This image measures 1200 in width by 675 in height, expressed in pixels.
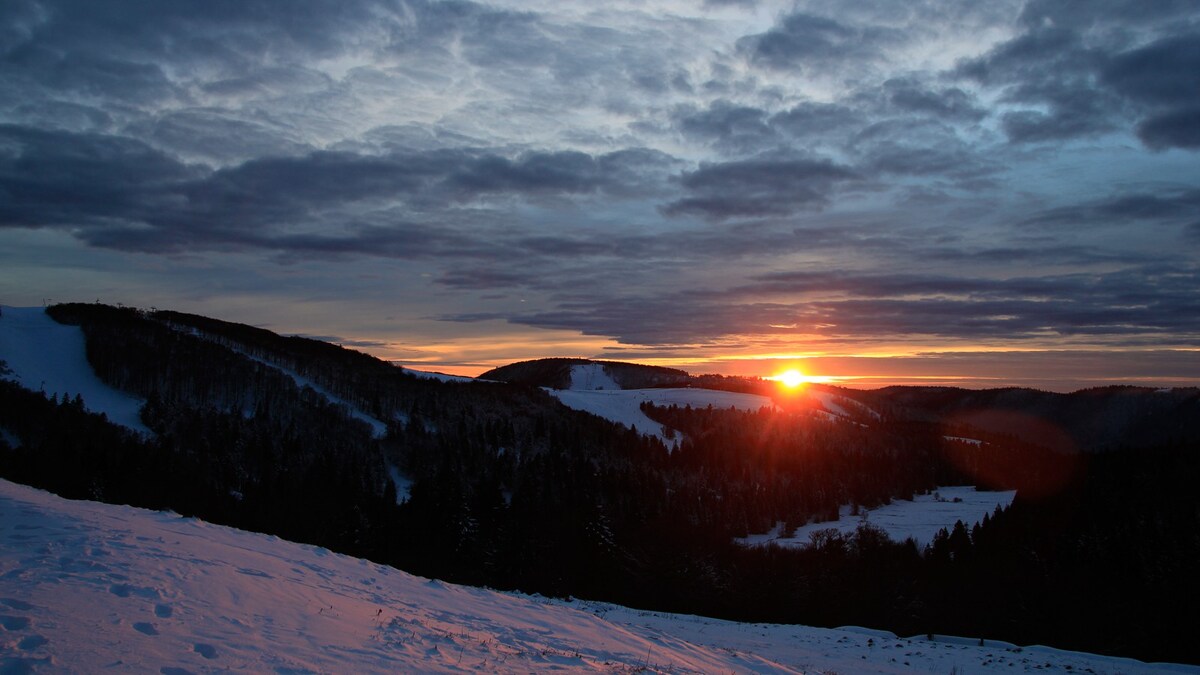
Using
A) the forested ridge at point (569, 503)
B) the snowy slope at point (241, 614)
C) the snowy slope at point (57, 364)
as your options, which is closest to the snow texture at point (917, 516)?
the forested ridge at point (569, 503)

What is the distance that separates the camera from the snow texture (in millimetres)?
107062

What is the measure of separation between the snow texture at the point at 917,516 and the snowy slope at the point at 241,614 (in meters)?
84.4

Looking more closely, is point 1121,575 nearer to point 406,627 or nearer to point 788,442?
point 406,627

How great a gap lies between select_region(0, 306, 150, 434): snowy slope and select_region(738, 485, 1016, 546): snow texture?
96173mm

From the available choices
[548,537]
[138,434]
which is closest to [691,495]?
[548,537]

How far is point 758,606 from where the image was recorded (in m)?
68.1

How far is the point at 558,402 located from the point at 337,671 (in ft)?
533

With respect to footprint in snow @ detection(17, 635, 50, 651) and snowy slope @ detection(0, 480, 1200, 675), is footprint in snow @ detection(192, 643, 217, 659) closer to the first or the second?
snowy slope @ detection(0, 480, 1200, 675)

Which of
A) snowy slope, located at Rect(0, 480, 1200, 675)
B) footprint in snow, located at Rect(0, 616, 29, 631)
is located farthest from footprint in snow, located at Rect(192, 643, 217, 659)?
footprint in snow, located at Rect(0, 616, 29, 631)

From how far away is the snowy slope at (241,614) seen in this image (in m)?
9.64

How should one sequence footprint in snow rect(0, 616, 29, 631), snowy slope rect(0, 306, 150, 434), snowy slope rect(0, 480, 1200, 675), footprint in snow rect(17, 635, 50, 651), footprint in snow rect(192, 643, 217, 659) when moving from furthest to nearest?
snowy slope rect(0, 306, 150, 434) → footprint in snow rect(192, 643, 217, 659) → snowy slope rect(0, 480, 1200, 675) → footprint in snow rect(0, 616, 29, 631) → footprint in snow rect(17, 635, 50, 651)

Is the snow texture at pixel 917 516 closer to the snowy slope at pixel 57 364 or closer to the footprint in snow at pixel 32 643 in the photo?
the footprint in snow at pixel 32 643

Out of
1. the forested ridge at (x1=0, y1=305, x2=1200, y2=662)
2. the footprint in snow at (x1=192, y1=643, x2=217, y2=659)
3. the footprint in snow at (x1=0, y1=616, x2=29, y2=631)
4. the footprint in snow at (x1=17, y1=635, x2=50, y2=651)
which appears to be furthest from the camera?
the forested ridge at (x1=0, y1=305, x2=1200, y2=662)

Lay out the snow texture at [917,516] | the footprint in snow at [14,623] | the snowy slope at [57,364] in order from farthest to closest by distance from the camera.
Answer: the snow texture at [917,516], the snowy slope at [57,364], the footprint in snow at [14,623]
